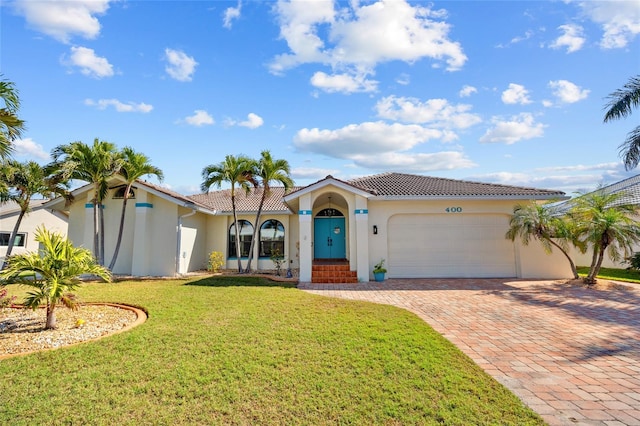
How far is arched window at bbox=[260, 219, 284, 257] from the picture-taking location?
59.1 ft

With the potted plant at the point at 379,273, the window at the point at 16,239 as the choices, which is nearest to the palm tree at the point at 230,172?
the potted plant at the point at 379,273

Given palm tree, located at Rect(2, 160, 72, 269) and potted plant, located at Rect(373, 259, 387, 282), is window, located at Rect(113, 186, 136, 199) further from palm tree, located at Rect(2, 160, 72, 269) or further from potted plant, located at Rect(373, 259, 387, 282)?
potted plant, located at Rect(373, 259, 387, 282)

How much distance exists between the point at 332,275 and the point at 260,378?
31.0ft

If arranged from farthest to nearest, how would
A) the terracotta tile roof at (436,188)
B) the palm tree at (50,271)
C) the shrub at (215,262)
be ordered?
the shrub at (215,262), the terracotta tile roof at (436,188), the palm tree at (50,271)

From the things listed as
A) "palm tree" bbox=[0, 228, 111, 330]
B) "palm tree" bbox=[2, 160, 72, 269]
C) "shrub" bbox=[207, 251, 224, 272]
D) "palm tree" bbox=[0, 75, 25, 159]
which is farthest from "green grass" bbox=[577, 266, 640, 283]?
"palm tree" bbox=[2, 160, 72, 269]

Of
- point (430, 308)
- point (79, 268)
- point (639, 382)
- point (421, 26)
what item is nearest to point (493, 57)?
point (421, 26)

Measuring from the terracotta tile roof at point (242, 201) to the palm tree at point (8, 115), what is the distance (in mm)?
9732

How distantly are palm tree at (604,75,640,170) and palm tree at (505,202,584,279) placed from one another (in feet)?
20.0

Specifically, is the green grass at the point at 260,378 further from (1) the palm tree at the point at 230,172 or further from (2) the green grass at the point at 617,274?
(2) the green grass at the point at 617,274

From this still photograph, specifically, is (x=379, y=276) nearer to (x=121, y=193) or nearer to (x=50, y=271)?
(x=50, y=271)

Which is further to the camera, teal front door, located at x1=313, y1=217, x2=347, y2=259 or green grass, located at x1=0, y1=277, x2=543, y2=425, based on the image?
teal front door, located at x1=313, y1=217, x2=347, y2=259

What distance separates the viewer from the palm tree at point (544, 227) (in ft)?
40.1

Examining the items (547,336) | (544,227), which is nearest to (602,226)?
(544,227)

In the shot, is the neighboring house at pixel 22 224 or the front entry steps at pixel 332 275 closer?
the front entry steps at pixel 332 275
